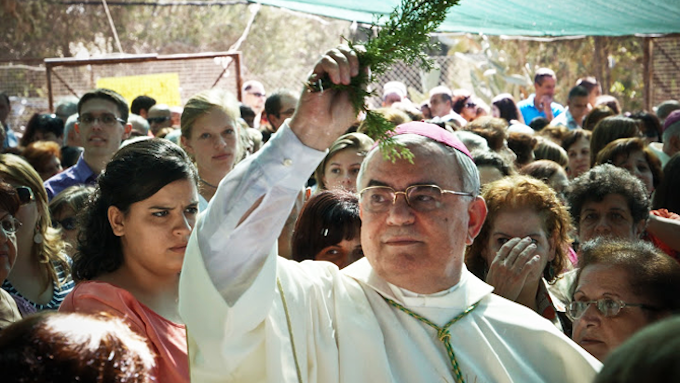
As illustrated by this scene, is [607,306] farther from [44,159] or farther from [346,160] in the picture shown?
[44,159]

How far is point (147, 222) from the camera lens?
3277 mm

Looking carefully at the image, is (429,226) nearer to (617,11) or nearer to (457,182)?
(457,182)

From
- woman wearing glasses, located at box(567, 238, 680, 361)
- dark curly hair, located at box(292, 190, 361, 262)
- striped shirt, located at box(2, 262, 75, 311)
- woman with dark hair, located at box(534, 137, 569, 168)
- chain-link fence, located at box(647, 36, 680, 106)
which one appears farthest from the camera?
chain-link fence, located at box(647, 36, 680, 106)

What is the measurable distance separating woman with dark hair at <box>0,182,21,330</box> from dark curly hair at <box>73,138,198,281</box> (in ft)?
1.43

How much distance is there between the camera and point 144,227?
3.28 metres

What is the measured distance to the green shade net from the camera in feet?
23.8

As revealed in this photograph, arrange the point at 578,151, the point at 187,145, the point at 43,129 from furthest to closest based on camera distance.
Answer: the point at 43,129
the point at 578,151
the point at 187,145

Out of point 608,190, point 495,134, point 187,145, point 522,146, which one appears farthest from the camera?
point 522,146

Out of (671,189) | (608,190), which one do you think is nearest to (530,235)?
(608,190)

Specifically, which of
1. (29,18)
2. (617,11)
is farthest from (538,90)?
(29,18)

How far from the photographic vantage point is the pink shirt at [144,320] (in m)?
2.97

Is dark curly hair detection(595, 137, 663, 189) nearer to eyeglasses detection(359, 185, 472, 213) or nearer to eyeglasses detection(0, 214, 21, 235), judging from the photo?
eyeglasses detection(359, 185, 472, 213)

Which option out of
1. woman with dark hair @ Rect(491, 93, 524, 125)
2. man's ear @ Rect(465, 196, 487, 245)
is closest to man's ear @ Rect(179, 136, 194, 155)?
man's ear @ Rect(465, 196, 487, 245)

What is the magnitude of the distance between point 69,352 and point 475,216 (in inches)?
79.0
